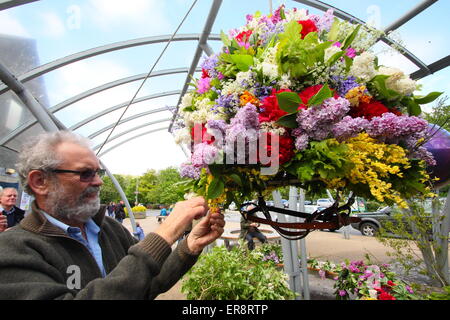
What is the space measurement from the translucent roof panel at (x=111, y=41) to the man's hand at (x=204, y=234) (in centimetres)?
248

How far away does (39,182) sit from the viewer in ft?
4.96

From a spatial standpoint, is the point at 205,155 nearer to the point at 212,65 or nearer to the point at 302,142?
the point at 302,142

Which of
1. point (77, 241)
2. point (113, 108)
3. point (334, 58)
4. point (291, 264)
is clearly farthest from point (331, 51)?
point (113, 108)

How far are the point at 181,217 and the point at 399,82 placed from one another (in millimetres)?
1149

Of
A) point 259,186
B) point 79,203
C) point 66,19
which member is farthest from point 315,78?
point 66,19

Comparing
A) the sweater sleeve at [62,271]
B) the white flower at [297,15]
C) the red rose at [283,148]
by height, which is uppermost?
the white flower at [297,15]

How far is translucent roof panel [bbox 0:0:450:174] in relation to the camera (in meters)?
5.02

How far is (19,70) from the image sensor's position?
21.8 ft

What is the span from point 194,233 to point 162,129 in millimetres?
17532

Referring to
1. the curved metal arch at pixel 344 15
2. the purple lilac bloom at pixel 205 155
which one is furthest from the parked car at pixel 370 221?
the purple lilac bloom at pixel 205 155

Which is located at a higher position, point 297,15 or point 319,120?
point 297,15

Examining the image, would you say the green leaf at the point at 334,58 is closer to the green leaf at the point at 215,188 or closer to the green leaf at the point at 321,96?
the green leaf at the point at 321,96

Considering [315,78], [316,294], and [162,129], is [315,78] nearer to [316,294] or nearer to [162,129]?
[316,294]

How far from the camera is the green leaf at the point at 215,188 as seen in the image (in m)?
0.99
